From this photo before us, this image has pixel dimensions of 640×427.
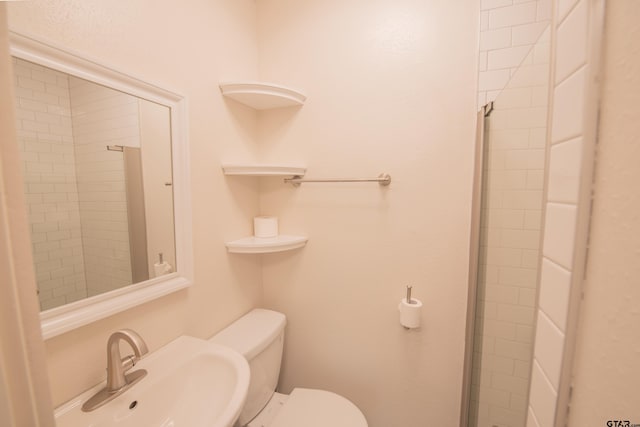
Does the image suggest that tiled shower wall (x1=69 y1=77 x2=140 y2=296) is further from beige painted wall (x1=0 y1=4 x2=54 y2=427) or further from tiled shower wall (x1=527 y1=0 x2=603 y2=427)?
tiled shower wall (x1=527 y1=0 x2=603 y2=427)

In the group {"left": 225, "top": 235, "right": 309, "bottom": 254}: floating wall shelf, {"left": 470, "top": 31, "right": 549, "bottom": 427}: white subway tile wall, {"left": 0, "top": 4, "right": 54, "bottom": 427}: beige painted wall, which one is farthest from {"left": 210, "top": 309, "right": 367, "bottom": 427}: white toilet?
{"left": 0, "top": 4, "right": 54, "bottom": 427}: beige painted wall

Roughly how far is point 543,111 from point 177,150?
118cm

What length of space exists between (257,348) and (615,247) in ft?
3.90

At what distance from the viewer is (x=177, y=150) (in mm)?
1021

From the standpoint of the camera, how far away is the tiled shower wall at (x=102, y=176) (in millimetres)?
766

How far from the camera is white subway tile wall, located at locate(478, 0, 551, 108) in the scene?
1077mm

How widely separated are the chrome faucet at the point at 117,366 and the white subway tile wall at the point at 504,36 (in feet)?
5.06

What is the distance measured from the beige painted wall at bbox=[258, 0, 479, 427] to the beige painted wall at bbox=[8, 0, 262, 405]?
0.61 feet

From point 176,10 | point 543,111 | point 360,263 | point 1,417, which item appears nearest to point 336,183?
point 360,263

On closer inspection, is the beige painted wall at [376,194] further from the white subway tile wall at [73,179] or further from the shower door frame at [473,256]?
the white subway tile wall at [73,179]

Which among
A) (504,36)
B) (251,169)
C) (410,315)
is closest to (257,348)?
(410,315)

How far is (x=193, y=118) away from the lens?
3.58ft

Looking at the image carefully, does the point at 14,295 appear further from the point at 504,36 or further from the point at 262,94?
the point at 504,36

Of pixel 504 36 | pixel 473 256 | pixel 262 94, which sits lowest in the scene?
pixel 473 256
